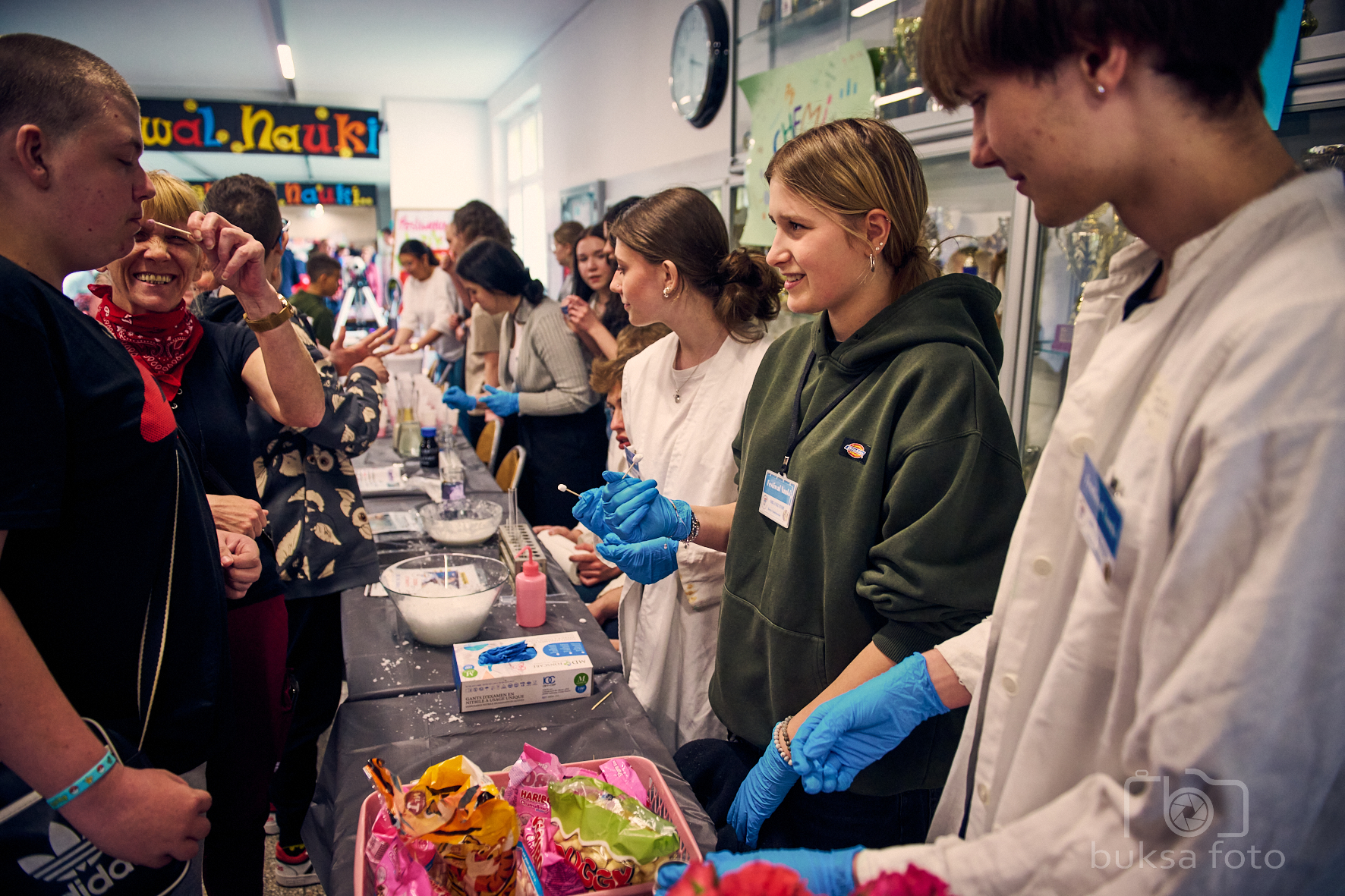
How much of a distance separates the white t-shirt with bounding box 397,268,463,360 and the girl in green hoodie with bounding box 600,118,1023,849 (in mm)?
4702

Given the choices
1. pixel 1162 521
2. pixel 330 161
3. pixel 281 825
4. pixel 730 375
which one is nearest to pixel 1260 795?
pixel 1162 521

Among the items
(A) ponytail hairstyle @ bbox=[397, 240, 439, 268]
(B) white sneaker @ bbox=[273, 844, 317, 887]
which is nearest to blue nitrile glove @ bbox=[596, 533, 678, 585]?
(B) white sneaker @ bbox=[273, 844, 317, 887]

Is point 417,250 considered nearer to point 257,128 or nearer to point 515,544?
point 257,128

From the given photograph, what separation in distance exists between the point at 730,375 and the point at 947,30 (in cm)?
122

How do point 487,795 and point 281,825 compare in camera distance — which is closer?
point 487,795

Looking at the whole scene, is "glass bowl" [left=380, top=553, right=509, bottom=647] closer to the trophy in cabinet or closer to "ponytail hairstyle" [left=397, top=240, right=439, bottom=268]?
the trophy in cabinet

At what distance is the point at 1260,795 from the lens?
Result: 20.2 inches

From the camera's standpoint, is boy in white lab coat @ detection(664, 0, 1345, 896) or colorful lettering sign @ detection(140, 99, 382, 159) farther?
colorful lettering sign @ detection(140, 99, 382, 159)

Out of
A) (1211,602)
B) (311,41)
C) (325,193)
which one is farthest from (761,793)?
(325,193)

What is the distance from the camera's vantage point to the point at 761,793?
3.95 ft

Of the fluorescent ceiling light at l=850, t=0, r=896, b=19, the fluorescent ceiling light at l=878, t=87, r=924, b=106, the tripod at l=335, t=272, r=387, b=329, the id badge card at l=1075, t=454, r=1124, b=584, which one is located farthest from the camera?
the tripod at l=335, t=272, r=387, b=329

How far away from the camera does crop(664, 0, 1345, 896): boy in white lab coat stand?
50 cm

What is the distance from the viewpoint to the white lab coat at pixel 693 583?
180 centimetres

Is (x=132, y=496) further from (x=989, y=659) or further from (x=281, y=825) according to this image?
(x=281, y=825)
